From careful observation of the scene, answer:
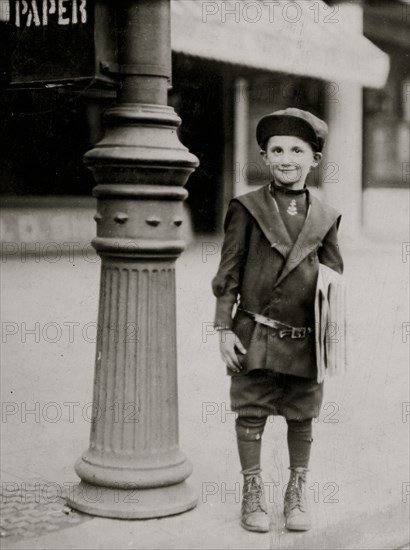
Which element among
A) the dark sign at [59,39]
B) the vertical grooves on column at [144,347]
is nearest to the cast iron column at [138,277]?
the vertical grooves on column at [144,347]

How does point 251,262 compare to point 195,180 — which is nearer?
point 251,262

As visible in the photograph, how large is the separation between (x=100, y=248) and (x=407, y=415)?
2.76 meters

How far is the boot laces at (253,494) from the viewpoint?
3.72 meters

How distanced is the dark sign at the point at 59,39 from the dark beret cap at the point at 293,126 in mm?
670

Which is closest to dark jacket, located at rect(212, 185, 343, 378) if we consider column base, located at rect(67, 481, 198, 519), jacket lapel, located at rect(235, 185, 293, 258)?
→ jacket lapel, located at rect(235, 185, 293, 258)

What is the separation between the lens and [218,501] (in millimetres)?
3996

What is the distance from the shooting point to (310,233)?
3.68 metres

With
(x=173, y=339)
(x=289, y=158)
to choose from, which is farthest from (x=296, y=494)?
(x=289, y=158)

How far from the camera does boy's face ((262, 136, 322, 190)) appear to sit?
3666 mm

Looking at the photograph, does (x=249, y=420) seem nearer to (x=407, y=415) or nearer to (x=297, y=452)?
(x=297, y=452)

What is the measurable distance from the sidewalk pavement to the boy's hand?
0.64 metres

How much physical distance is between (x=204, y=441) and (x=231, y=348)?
142cm

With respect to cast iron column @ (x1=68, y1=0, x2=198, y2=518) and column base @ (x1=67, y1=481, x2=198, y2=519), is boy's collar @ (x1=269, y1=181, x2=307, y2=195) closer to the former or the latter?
cast iron column @ (x1=68, y1=0, x2=198, y2=518)

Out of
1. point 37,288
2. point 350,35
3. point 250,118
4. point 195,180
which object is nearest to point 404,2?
point 350,35
